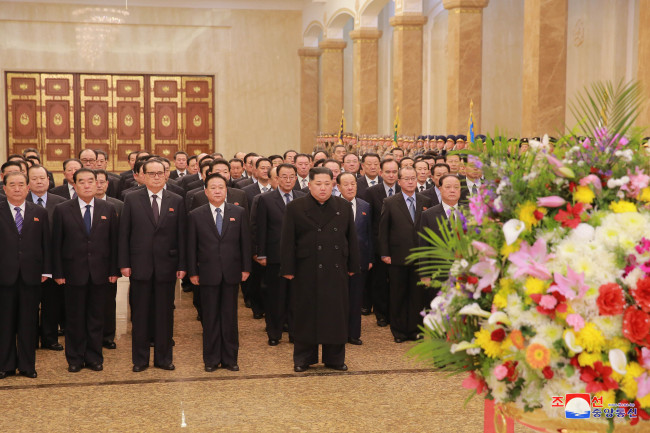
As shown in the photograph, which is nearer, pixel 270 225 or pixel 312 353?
pixel 312 353

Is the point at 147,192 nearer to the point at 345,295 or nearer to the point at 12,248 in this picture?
the point at 12,248

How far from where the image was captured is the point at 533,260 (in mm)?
2666

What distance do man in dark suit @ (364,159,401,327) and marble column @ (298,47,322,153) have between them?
1887 cm

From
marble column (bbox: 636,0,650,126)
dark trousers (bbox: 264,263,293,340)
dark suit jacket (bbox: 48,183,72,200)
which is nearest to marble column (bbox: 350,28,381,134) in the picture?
marble column (bbox: 636,0,650,126)

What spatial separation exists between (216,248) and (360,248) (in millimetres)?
2079

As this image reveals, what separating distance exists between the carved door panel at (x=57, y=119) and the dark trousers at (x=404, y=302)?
68.0 feet

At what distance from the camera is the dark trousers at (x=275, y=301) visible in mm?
8477

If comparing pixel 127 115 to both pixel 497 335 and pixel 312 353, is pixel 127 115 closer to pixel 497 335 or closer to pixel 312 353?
pixel 312 353

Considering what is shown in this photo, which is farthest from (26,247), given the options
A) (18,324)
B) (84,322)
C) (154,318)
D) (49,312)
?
(49,312)

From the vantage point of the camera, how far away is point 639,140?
9.90 feet

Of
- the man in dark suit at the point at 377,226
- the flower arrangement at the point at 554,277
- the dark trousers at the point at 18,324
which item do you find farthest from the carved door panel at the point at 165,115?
the flower arrangement at the point at 554,277

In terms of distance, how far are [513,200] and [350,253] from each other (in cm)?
466

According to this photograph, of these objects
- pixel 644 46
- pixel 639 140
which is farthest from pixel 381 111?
pixel 639 140

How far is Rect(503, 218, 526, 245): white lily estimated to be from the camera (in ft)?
8.89
